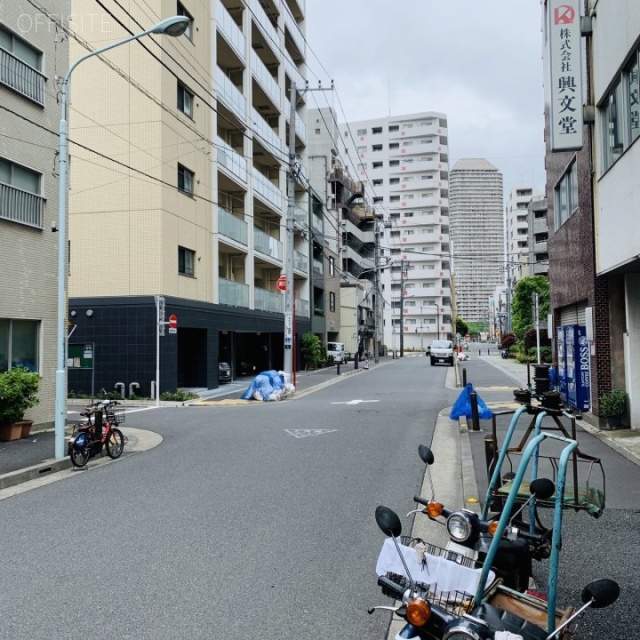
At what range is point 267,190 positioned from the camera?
1296 inches

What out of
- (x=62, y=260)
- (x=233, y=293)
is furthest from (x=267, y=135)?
(x=62, y=260)

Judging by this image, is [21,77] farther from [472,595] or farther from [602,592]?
[602,592]

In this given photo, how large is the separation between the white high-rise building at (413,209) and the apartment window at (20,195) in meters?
81.7

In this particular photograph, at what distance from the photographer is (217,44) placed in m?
27.3

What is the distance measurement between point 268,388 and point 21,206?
10589mm

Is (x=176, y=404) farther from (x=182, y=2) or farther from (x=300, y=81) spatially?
(x=300, y=81)

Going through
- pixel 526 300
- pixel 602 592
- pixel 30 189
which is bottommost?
pixel 602 592

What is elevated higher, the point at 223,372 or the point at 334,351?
the point at 334,351

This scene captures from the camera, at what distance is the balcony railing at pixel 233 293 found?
87.5 ft

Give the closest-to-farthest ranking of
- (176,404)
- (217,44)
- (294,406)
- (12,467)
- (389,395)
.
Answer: (12,467) < (294,406) < (176,404) < (389,395) < (217,44)

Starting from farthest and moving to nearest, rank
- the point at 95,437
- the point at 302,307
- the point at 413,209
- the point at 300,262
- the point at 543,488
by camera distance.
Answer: the point at 413,209, the point at 302,307, the point at 300,262, the point at 95,437, the point at 543,488

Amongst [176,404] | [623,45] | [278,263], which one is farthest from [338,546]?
[278,263]

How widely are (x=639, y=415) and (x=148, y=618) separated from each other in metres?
11.1

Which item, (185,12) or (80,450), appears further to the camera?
(185,12)
